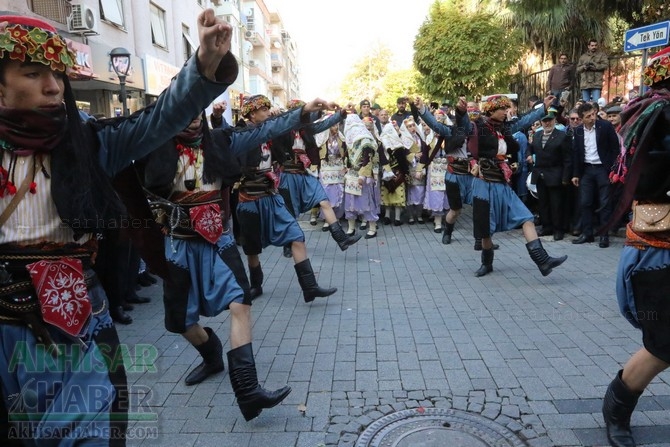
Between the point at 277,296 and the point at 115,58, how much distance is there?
6.49 meters

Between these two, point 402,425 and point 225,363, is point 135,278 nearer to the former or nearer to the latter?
point 225,363

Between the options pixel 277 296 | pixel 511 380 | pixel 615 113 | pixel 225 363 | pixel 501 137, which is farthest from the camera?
pixel 615 113

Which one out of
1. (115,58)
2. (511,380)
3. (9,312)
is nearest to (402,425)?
(511,380)

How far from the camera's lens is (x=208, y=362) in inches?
158

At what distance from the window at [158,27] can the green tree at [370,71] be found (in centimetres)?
3574

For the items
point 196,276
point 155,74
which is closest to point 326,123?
point 196,276

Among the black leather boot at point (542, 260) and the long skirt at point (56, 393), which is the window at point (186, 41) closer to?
the black leather boot at point (542, 260)

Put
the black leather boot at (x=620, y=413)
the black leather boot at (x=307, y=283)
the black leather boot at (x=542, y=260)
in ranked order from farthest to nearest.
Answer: the black leather boot at (x=542, y=260), the black leather boot at (x=307, y=283), the black leather boot at (x=620, y=413)

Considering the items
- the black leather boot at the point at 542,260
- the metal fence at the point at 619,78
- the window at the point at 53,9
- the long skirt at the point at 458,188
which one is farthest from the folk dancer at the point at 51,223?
the metal fence at the point at 619,78

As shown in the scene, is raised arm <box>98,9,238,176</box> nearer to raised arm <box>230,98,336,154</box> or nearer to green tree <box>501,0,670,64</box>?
raised arm <box>230,98,336,154</box>

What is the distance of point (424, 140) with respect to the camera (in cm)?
1043

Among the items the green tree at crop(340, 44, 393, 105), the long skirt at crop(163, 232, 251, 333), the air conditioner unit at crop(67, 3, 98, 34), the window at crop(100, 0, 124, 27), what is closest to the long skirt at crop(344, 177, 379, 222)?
the long skirt at crop(163, 232, 251, 333)

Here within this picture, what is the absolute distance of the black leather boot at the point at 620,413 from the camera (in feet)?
9.68

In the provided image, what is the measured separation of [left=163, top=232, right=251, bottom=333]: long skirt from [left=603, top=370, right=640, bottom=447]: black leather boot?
2.17m
